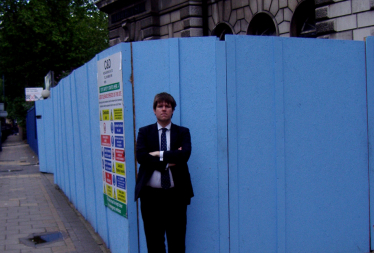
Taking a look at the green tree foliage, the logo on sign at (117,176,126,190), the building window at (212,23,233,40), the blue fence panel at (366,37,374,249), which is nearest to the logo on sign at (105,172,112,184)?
the logo on sign at (117,176,126,190)

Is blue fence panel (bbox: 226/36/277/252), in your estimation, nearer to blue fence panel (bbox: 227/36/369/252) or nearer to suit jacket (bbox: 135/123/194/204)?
blue fence panel (bbox: 227/36/369/252)

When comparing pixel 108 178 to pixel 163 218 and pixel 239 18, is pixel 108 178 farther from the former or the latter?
pixel 239 18

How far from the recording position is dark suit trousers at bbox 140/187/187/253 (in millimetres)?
4371

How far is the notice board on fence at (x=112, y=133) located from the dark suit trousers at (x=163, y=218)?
0.72 m

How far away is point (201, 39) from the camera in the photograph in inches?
188

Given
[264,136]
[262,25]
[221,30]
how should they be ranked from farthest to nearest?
1. [221,30]
2. [262,25]
3. [264,136]

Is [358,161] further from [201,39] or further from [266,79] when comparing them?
[201,39]

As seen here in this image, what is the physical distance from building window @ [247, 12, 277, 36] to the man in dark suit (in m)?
9.64

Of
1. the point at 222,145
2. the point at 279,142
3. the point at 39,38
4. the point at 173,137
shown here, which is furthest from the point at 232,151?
the point at 39,38

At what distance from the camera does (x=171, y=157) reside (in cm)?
429

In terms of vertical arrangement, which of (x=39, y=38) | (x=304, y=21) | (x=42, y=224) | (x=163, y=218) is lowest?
(x=42, y=224)

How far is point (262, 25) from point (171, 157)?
34.0ft

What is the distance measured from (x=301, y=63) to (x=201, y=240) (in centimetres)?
225

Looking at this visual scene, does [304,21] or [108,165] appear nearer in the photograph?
[108,165]
